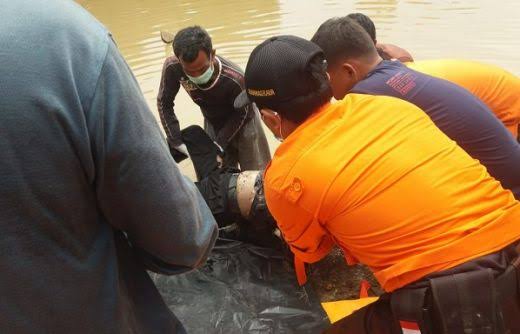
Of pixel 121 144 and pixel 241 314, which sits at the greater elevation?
pixel 121 144

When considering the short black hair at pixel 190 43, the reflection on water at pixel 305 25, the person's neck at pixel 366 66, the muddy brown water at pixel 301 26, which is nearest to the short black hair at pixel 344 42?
the person's neck at pixel 366 66

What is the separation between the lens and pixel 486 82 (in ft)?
7.47

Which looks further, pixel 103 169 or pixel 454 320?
pixel 454 320

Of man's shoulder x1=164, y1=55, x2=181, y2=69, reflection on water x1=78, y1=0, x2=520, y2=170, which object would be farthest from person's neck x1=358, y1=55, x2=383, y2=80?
reflection on water x1=78, y1=0, x2=520, y2=170

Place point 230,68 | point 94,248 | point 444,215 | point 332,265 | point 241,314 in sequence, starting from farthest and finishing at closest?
point 230,68 < point 332,265 < point 241,314 < point 444,215 < point 94,248

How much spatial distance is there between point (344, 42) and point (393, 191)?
0.95 meters

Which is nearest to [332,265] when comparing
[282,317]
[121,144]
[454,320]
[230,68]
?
[282,317]

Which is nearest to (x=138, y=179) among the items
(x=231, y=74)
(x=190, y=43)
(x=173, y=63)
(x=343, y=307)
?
(x=343, y=307)

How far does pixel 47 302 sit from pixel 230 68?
251cm

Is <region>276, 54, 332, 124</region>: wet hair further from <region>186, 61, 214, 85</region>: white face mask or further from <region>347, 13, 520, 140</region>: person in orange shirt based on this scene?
<region>186, 61, 214, 85</region>: white face mask

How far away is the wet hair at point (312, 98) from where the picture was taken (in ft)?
4.90

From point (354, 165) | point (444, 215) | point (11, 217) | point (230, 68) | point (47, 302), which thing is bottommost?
point (230, 68)

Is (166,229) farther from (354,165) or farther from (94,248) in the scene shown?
(354,165)

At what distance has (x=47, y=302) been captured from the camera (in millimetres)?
810
